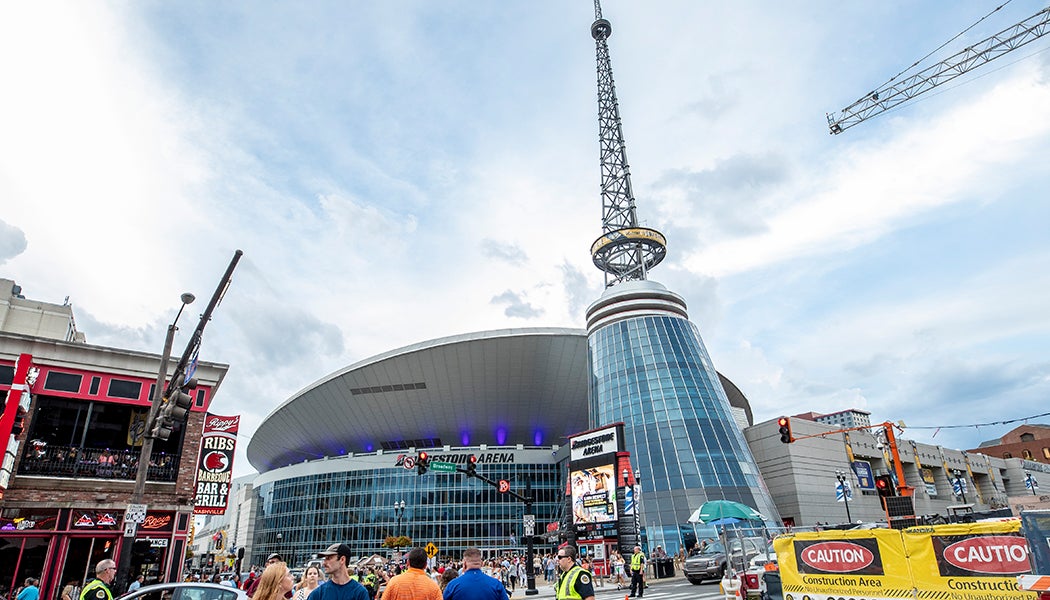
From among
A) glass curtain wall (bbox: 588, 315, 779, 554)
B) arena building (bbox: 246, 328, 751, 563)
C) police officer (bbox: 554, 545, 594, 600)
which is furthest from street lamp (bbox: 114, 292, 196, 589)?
arena building (bbox: 246, 328, 751, 563)

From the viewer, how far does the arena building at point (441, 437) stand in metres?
63.1

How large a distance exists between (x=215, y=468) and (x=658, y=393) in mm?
34462

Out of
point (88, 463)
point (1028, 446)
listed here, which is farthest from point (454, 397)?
point (1028, 446)

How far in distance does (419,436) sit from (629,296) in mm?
31523

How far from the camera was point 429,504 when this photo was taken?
67.6 m

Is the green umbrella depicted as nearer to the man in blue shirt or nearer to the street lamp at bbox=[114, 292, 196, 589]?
the street lamp at bbox=[114, 292, 196, 589]

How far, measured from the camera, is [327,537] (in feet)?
224

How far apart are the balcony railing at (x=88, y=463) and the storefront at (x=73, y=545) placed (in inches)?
54.4

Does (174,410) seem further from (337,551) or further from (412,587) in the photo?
(412,587)

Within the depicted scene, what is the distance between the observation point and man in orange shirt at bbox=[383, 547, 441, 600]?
5.71 m

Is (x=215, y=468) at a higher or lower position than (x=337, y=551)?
higher

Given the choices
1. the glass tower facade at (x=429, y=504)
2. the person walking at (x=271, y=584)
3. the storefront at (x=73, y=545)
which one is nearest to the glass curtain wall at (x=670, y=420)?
the glass tower facade at (x=429, y=504)

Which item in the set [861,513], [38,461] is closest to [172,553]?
[38,461]

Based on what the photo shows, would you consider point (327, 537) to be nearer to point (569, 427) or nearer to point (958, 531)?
point (569, 427)
